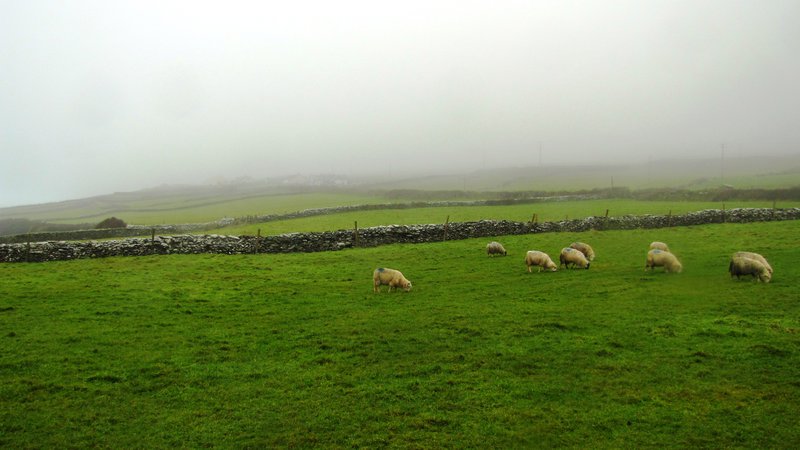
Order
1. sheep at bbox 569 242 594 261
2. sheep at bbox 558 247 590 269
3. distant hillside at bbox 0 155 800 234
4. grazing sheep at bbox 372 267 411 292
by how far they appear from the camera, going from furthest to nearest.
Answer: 1. distant hillside at bbox 0 155 800 234
2. sheep at bbox 569 242 594 261
3. sheep at bbox 558 247 590 269
4. grazing sheep at bbox 372 267 411 292

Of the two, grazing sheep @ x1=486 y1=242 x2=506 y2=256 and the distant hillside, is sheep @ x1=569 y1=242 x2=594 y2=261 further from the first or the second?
the distant hillside

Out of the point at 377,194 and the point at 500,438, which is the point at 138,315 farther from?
the point at 377,194

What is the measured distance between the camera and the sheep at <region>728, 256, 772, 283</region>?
15.4 metres

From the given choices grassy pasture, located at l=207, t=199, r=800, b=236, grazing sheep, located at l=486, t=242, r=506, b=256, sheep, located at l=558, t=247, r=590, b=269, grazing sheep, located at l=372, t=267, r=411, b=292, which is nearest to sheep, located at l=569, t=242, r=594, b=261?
sheep, located at l=558, t=247, r=590, b=269

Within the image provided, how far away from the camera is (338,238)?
2775cm

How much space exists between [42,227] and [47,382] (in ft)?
220

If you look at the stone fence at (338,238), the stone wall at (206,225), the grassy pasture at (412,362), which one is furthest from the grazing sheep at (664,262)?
the stone wall at (206,225)

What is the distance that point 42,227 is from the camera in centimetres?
6372

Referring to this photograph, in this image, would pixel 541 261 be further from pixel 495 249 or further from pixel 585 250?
pixel 495 249

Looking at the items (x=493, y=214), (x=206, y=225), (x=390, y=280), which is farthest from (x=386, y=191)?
(x=390, y=280)

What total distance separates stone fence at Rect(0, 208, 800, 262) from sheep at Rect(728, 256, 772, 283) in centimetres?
1466

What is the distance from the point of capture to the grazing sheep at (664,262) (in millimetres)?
17609

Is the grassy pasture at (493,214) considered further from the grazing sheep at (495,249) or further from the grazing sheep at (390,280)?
the grazing sheep at (390,280)

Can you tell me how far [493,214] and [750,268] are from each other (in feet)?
93.3
